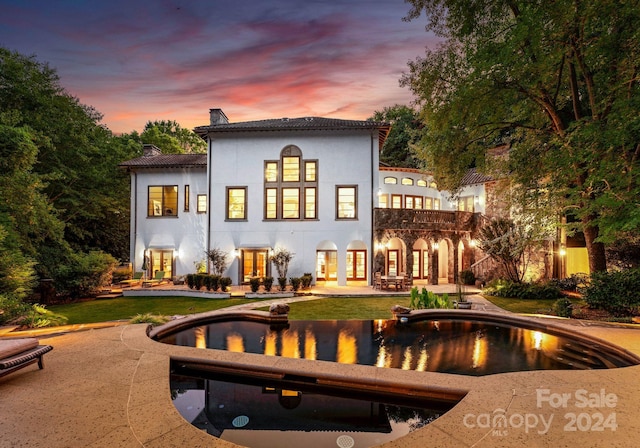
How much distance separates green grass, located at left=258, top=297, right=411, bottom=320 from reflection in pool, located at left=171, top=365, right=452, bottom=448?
5903 millimetres

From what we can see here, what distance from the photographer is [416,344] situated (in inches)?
338

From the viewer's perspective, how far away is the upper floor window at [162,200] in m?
21.9

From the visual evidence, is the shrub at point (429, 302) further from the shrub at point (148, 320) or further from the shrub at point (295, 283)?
the shrub at point (148, 320)

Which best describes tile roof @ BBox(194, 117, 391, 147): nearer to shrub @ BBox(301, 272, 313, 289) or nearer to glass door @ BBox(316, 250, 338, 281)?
glass door @ BBox(316, 250, 338, 281)

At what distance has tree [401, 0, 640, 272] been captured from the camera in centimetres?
1018

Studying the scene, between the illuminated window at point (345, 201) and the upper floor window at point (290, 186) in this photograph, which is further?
the upper floor window at point (290, 186)

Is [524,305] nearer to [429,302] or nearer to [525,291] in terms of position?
[525,291]

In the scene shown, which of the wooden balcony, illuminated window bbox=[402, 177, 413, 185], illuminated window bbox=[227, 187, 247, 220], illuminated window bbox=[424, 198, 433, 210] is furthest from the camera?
illuminated window bbox=[424, 198, 433, 210]

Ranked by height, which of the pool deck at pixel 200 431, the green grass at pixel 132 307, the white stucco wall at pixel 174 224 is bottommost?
the green grass at pixel 132 307

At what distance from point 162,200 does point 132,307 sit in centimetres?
907

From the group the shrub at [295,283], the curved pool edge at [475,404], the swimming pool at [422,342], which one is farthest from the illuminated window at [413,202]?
the curved pool edge at [475,404]

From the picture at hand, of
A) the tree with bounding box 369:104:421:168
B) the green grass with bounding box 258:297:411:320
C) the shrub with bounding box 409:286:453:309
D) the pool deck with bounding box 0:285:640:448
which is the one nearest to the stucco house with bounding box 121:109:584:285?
the green grass with bounding box 258:297:411:320

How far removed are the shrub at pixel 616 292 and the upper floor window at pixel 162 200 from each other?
75.3ft

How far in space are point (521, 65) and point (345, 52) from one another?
29.7ft
